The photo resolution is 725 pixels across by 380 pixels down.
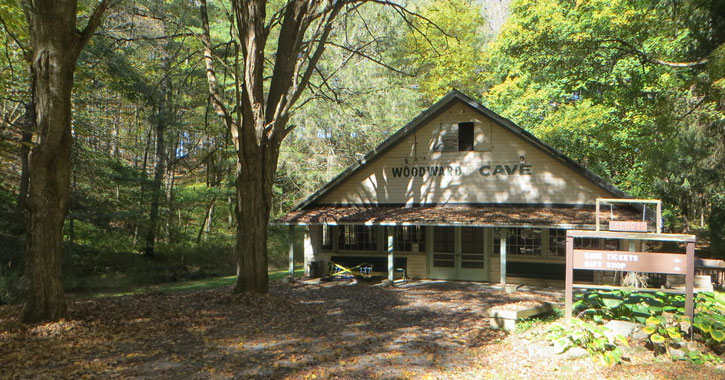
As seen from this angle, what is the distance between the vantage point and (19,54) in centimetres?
1445

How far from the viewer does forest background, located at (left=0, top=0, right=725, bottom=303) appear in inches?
624

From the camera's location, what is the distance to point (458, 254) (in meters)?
16.6

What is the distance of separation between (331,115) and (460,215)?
Answer: 1438 cm

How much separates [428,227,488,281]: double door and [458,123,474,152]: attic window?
8.88ft

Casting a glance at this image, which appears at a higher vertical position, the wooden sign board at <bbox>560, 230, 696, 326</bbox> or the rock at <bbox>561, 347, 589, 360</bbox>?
the wooden sign board at <bbox>560, 230, 696, 326</bbox>

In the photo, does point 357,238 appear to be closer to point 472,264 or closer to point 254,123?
point 472,264

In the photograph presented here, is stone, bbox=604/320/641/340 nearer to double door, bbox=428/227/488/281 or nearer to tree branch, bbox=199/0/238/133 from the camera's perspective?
tree branch, bbox=199/0/238/133

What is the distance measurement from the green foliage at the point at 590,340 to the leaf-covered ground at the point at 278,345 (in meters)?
0.16

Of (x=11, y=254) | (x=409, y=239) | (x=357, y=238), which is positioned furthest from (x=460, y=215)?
(x=11, y=254)

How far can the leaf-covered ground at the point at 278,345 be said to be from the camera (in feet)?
20.6

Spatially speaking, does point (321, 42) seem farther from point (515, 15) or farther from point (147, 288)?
point (515, 15)

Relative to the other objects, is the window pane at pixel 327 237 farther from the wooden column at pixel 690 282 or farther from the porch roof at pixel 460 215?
the wooden column at pixel 690 282

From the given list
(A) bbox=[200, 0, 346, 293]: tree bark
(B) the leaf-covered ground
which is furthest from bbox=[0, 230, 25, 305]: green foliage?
(A) bbox=[200, 0, 346, 293]: tree bark

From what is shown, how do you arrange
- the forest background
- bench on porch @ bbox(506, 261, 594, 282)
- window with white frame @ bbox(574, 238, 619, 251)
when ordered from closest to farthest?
window with white frame @ bbox(574, 238, 619, 251) → bench on porch @ bbox(506, 261, 594, 282) → the forest background
